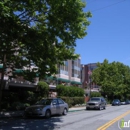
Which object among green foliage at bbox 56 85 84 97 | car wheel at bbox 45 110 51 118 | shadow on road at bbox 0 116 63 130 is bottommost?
shadow on road at bbox 0 116 63 130

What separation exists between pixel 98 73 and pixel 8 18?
2240 inches

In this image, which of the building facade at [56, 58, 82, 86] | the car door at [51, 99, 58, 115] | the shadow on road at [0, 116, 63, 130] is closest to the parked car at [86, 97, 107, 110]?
the car door at [51, 99, 58, 115]

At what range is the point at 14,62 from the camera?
1858 centimetres

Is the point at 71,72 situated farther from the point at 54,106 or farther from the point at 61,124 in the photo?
the point at 61,124

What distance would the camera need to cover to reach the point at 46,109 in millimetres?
19391

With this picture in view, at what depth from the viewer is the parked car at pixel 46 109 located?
18906 mm

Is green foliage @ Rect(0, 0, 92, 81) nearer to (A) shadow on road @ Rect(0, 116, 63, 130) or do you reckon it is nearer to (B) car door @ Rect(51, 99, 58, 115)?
(A) shadow on road @ Rect(0, 116, 63, 130)

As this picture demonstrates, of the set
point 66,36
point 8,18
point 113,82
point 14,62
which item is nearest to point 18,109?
point 14,62

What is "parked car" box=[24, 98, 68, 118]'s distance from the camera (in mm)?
18906

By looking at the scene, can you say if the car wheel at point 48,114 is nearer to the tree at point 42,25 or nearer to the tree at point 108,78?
the tree at point 42,25

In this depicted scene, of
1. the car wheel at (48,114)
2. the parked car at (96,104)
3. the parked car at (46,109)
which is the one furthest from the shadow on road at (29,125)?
the parked car at (96,104)

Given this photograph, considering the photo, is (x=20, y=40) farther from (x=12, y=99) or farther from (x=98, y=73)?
(x=98, y=73)

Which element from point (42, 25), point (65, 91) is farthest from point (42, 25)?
point (65, 91)

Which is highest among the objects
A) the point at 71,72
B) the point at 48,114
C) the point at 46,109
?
the point at 71,72
